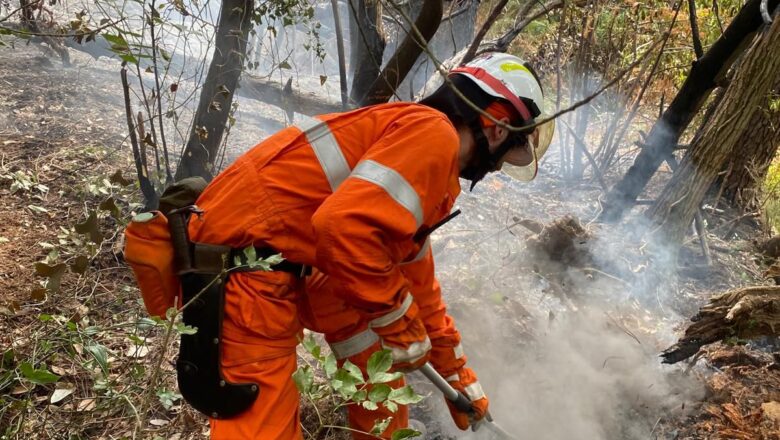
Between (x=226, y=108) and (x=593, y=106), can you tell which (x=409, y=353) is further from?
(x=593, y=106)

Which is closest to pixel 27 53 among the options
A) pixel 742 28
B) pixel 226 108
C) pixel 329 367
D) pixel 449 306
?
pixel 226 108

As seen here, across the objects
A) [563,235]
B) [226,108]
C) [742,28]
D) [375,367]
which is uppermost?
[742,28]

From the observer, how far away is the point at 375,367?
56.2 inches

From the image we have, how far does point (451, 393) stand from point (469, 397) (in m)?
0.15

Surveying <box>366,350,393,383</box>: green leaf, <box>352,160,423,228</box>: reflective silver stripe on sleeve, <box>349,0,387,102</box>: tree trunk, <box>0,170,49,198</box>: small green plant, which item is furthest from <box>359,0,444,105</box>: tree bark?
<box>0,170,49,198</box>: small green plant

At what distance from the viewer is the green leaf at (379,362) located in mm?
1411

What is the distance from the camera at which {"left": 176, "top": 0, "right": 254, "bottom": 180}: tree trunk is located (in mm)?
3482

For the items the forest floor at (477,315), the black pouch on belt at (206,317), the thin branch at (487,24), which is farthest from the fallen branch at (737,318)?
the black pouch on belt at (206,317)

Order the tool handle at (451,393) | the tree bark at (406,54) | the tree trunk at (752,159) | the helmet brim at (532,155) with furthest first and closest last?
the tree trunk at (752,159) < the tree bark at (406,54) < the tool handle at (451,393) < the helmet brim at (532,155)

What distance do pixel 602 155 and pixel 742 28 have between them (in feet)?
8.68

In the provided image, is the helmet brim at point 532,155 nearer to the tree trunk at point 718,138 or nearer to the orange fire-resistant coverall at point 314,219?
the orange fire-resistant coverall at point 314,219

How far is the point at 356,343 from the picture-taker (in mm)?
2225

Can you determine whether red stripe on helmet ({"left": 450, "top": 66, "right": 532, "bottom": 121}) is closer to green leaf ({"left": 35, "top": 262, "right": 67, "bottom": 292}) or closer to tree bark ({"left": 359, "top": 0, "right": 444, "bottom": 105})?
tree bark ({"left": 359, "top": 0, "right": 444, "bottom": 105})

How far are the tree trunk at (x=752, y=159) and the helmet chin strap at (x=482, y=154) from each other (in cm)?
411
